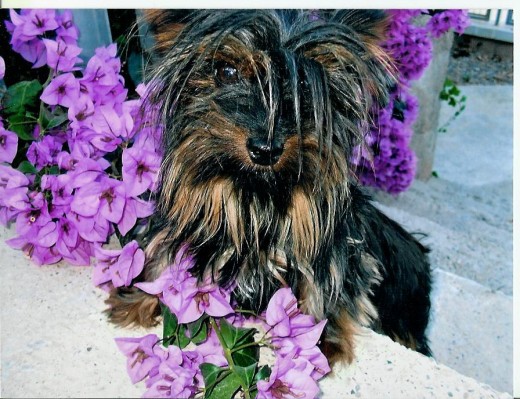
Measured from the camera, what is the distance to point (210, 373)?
6.18ft

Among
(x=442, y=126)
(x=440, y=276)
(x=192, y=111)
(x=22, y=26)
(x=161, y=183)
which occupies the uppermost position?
(x=22, y=26)

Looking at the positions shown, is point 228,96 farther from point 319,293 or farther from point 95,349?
point 95,349

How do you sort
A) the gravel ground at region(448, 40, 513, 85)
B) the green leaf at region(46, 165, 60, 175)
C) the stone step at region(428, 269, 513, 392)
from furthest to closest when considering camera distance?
the gravel ground at region(448, 40, 513, 85) → the stone step at region(428, 269, 513, 392) → the green leaf at region(46, 165, 60, 175)

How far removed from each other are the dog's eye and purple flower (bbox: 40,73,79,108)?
1.98 feet

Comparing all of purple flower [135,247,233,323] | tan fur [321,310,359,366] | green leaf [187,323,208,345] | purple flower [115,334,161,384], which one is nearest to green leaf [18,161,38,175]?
purple flower [135,247,233,323]

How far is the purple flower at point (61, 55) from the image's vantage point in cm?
222

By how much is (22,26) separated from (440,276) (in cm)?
259

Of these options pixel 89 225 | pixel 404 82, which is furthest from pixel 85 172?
pixel 404 82

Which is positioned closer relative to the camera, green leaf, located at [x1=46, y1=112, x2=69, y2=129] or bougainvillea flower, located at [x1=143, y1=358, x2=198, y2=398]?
bougainvillea flower, located at [x1=143, y1=358, x2=198, y2=398]

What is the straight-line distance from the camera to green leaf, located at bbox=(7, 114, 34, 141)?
222cm

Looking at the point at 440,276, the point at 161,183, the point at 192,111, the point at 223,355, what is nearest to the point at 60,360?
the point at 223,355

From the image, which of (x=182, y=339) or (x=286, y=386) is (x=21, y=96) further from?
(x=286, y=386)

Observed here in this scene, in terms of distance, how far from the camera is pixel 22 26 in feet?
7.11

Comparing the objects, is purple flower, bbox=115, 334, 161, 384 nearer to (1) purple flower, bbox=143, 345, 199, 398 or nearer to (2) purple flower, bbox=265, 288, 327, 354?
(1) purple flower, bbox=143, 345, 199, 398
